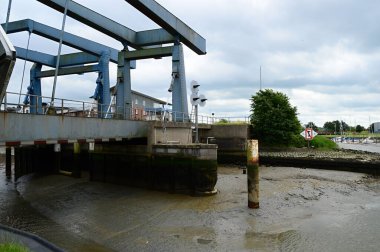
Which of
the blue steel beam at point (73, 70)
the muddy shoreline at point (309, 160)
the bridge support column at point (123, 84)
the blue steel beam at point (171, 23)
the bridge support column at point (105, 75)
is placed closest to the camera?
the blue steel beam at point (171, 23)

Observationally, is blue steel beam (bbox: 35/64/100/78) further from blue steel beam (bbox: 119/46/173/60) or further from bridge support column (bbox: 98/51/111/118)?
blue steel beam (bbox: 119/46/173/60)

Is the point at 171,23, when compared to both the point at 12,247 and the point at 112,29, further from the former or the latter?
the point at 12,247

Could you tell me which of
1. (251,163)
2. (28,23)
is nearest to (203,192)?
(251,163)

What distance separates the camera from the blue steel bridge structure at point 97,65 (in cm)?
1131

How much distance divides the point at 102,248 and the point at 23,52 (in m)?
23.7

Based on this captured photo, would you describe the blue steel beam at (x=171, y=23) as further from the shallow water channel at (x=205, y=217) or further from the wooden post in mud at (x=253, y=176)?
the wooden post in mud at (x=253, y=176)

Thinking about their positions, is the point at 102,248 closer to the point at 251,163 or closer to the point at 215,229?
the point at 215,229

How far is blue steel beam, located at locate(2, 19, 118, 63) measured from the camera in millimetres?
23250

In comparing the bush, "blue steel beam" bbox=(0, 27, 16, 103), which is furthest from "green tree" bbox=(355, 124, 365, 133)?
"blue steel beam" bbox=(0, 27, 16, 103)

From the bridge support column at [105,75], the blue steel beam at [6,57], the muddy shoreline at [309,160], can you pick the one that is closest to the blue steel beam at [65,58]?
the bridge support column at [105,75]

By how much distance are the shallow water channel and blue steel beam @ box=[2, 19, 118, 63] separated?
1160cm

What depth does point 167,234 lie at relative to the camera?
10484mm

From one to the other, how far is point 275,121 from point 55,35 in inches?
823

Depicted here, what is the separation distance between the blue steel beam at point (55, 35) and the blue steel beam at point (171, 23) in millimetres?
8494
